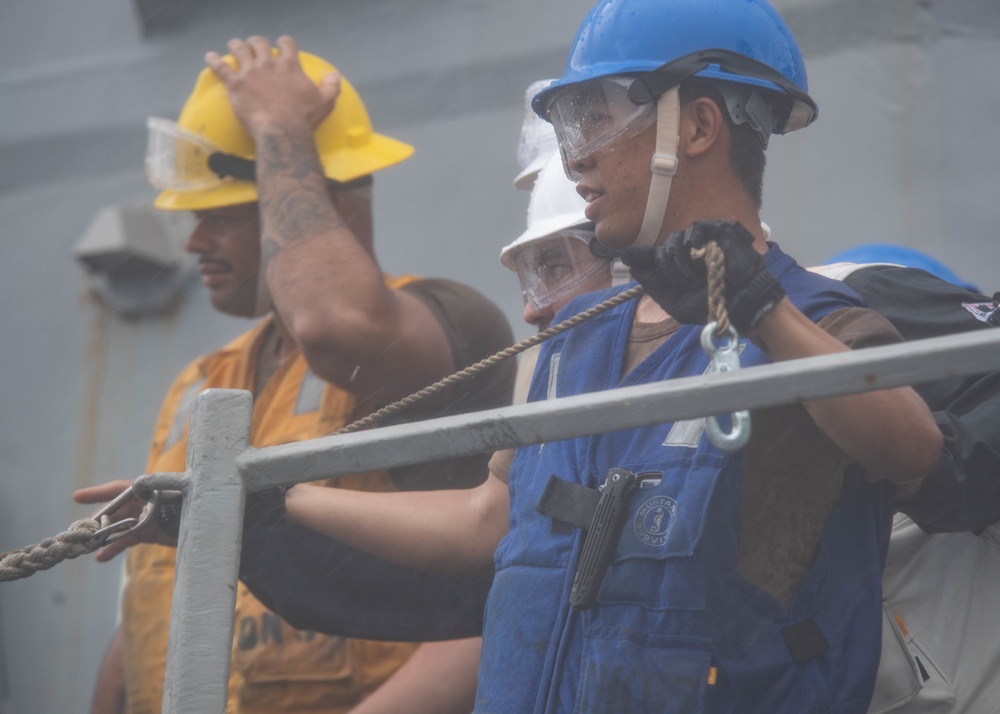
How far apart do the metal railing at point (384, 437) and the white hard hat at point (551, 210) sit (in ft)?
3.47

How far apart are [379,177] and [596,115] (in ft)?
7.41

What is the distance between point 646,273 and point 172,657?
26.7 inches

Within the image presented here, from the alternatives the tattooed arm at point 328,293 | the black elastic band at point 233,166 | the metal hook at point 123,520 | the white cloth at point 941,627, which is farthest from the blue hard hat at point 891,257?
the metal hook at point 123,520

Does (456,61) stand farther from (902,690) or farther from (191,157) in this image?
(902,690)

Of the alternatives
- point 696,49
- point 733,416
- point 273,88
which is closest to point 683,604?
point 733,416

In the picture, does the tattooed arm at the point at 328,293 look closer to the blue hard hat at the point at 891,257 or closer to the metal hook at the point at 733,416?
the blue hard hat at the point at 891,257

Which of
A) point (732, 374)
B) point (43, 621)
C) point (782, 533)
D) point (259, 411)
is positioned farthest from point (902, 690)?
point (43, 621)

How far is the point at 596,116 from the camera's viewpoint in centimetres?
174

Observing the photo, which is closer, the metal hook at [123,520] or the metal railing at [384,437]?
the metal railing at [384,437]

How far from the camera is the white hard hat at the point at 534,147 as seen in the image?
2701mm

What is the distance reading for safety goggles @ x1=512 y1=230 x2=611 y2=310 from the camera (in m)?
2.33

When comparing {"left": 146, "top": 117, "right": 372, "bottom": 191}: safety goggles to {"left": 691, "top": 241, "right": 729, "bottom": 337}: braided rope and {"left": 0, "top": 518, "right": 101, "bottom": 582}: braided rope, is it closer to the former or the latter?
{"left": 0, "top": 518, "right": 101, "bottom": 582}: braided rope

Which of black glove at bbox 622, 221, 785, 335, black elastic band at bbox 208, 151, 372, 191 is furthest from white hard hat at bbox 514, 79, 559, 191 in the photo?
black glove at bbox 622, 221, 785, 335

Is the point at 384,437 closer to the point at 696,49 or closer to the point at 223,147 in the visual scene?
the point at 696,49
